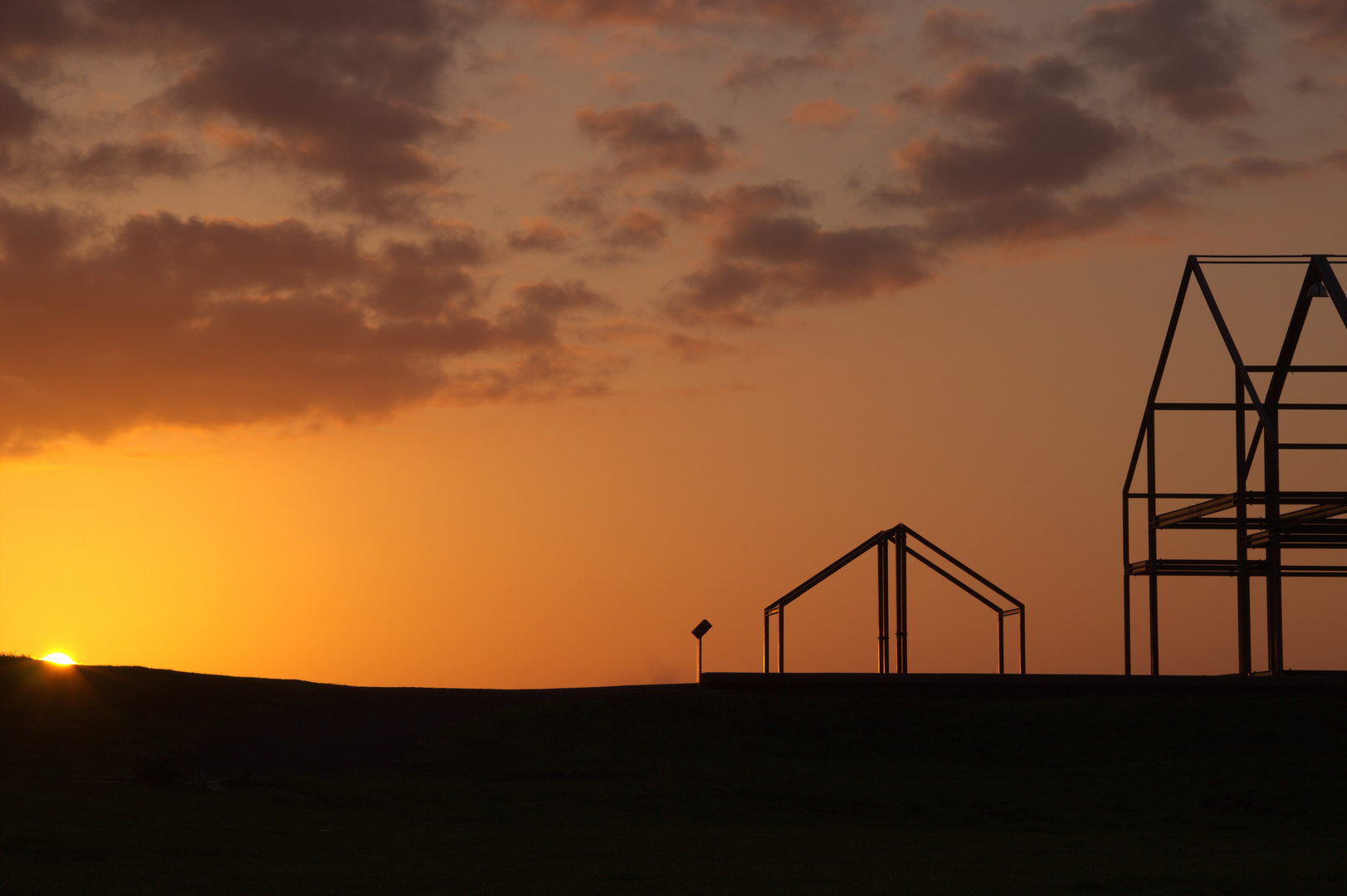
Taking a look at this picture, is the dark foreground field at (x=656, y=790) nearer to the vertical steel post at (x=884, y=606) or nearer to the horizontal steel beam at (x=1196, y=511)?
the vertical steel post at (x=884, y=606)

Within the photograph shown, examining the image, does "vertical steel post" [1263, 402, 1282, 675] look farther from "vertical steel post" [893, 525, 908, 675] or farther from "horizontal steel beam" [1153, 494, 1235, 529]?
"vertical steel post" [893, 525, 908, 675]

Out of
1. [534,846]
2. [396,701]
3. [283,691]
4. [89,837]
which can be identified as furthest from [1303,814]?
[283,691]

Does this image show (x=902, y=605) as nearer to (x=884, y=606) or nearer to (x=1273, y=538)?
(x=884, y=606)

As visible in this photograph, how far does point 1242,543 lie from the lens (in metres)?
33.2

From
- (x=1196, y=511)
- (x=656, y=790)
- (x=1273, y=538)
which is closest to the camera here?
(x=656, y=790)

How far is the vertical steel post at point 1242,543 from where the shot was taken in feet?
108

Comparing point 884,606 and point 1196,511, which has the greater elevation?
point 1196,511

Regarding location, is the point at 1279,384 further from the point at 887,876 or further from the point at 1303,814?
the point at 887,876

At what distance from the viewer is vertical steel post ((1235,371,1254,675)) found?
1292 inches

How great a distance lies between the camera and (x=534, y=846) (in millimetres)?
15133

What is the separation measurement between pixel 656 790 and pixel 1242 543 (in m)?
19.0

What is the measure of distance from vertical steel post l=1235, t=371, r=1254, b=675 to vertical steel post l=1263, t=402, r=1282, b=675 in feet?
2.63

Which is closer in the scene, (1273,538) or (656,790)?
(656,790)

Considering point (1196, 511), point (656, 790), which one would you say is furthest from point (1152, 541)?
point (656, 790)
